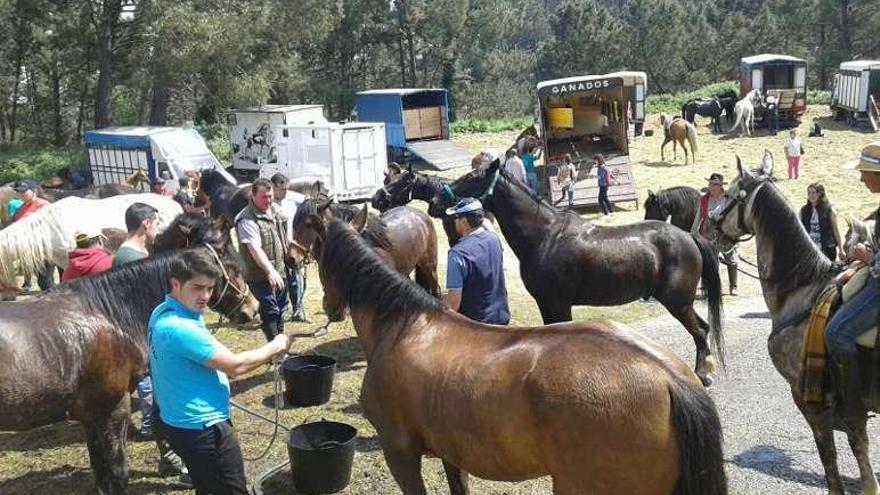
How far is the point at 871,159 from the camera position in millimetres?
4199

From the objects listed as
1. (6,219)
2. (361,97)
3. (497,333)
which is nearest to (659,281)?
(497,333)

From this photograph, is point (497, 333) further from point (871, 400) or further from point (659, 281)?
point (659, 281)

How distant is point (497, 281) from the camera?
550 cm

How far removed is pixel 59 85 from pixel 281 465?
1426 inches

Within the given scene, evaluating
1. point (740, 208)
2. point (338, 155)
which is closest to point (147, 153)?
point (338, 155)

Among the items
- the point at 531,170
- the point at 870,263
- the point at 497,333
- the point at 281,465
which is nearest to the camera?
the point at 497,333

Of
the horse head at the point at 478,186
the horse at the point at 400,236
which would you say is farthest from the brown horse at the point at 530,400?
the horse head at the point at 478,186

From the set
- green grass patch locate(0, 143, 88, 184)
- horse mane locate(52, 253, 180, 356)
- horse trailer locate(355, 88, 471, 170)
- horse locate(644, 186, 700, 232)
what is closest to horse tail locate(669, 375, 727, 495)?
horse mane locate(52, 253, 180, 356)

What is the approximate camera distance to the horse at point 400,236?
6.75m

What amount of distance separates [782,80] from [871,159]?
30621 millimetres

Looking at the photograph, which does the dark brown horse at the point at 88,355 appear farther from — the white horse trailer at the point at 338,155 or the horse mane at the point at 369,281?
the white horse trailer at the point at 338,155

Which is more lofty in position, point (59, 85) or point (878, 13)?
point (878, 13)

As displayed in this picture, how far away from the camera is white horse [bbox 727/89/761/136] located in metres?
28.2

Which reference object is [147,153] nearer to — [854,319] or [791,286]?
[791,286]
